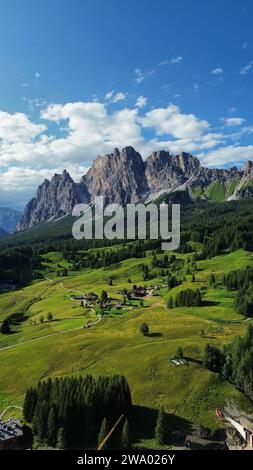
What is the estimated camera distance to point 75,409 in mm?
76250

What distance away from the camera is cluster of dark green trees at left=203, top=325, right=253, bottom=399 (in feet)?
282

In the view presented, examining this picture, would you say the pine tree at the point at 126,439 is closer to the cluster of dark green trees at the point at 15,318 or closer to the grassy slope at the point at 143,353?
the grassy slope at the point at 143,353

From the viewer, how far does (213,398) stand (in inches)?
3214

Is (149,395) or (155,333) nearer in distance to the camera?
(149,395)

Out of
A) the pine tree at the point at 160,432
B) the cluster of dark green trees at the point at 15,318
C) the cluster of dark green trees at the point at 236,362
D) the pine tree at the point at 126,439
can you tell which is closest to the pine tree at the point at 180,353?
the cluster of dark green trees at the point at 236,362

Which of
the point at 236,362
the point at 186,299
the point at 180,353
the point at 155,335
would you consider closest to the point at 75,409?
the point at 180,353

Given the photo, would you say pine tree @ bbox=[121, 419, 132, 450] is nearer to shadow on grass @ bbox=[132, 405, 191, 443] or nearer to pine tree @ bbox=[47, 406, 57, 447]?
shadow on grass @ bbox=[132, 405, 191, 443]

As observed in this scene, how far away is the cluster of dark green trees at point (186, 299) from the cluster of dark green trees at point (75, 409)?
84.8 m

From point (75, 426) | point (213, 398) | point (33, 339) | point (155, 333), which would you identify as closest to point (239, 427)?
point (213, 398)

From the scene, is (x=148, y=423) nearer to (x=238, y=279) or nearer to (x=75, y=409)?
(x=75, y=409)

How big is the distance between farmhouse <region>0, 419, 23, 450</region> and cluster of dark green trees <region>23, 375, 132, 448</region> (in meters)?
3.20

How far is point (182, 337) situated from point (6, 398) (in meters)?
53.3

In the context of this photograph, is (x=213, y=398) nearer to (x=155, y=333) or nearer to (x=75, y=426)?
(x=75, y=426)
